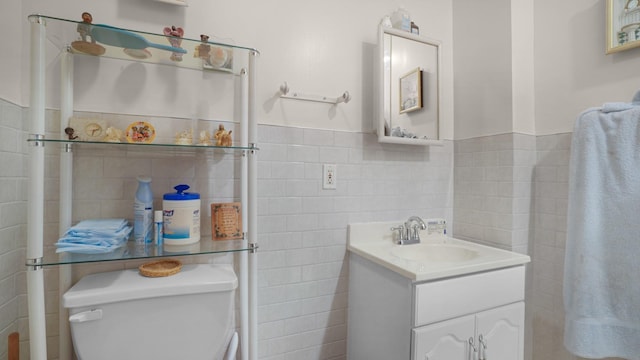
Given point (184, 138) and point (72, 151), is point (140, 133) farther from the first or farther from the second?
point (72, 151)

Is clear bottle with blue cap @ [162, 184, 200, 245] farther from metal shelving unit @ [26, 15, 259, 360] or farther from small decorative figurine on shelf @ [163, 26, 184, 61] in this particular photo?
small decorative figurine on shelf @ [163, 26, 184, 61]

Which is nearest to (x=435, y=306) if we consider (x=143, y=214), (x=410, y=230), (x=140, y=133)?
(x=410, y=230)

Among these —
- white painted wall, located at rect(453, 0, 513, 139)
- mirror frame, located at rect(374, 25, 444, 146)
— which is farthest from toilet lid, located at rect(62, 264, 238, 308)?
white painted wall, located at rect(453, 0, 513, 139)

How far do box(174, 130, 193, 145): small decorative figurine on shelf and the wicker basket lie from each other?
1.49 feet

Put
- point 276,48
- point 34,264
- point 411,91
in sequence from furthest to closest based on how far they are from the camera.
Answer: point 411,91, point 276,48, point 34,264

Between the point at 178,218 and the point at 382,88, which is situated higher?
the point at 382,88

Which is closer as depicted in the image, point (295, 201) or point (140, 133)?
point (140, 133)

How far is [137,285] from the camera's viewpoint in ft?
3.02

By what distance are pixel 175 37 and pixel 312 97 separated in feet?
1.92

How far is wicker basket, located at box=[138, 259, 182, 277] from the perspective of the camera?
99 centimetres

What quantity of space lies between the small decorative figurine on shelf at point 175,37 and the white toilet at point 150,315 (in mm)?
809

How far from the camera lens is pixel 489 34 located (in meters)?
1.52

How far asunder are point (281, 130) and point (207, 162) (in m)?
0.35

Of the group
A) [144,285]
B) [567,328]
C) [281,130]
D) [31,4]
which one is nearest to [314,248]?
[281,130]
